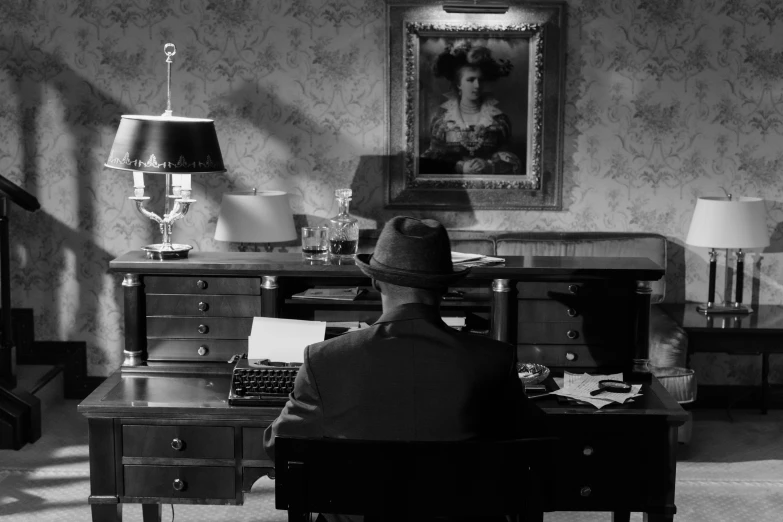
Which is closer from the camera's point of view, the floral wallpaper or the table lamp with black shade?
the table lamp with black shade

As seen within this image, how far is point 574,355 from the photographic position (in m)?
3.62

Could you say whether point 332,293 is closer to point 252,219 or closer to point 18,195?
point 252,219

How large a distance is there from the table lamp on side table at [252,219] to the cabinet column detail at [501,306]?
7.38ft

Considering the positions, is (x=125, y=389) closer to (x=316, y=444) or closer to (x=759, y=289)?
(x=316, y=444)

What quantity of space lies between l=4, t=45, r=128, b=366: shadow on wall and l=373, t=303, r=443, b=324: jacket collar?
3934mm

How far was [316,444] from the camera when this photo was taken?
7.07 ft

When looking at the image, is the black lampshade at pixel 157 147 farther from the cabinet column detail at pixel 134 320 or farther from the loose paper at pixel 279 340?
the loose paper at pixel 279 340

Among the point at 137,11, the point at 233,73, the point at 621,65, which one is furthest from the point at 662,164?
the point at 137,11

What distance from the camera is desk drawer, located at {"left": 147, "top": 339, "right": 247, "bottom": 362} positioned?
368 cm

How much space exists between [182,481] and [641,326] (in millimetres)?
1614

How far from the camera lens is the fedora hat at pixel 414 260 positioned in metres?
2.54

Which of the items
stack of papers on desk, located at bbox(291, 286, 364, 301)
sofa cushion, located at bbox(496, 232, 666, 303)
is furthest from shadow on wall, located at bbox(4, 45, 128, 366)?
stack of papers on desk, located at bbox(291, 286, 364, 301)

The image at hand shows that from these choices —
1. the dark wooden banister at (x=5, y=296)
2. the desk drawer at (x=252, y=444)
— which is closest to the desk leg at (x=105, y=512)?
the desk drawer at (x=252, y=444)

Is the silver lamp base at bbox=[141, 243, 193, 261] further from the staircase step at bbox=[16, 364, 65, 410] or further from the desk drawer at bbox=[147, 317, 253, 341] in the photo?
the staircase step at bbox=[16, 364, 65, 410]
